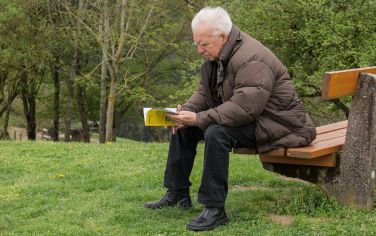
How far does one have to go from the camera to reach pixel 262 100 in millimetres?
4500

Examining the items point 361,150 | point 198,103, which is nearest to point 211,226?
point 198,103

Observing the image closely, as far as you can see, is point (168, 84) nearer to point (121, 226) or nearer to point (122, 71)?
point (122, 71)

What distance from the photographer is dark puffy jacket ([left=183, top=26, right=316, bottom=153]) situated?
4.50m

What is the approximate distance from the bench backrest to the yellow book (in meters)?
1.22

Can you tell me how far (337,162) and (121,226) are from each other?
6.15ft

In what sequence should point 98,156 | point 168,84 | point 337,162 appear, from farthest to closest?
point 168,84 < point 98,156 < point 337,162

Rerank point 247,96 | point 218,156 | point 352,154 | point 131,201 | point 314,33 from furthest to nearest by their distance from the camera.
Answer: point 314,33, point 131,201, point 352,154, point 218,156, point 247,96

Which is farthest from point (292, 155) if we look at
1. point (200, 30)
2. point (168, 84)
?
point (168, 84)

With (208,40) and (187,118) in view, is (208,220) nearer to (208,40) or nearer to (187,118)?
(187,118)

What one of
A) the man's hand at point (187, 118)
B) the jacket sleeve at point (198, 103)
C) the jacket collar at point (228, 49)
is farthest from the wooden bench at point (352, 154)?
the jacket collar at point (228, 49)

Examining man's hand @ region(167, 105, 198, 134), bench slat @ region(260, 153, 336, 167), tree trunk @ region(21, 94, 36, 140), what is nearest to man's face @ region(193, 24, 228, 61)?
man's hand @ region(167, 105, 198, 134)

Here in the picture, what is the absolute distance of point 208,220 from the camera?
4559 mm

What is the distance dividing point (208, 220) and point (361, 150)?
1.39m

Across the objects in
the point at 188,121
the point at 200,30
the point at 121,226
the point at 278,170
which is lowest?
the point at 121,226
